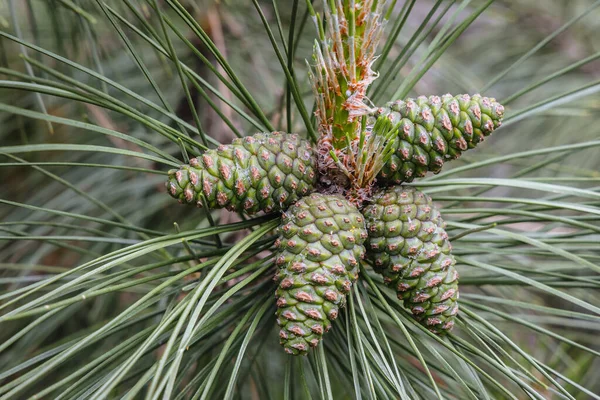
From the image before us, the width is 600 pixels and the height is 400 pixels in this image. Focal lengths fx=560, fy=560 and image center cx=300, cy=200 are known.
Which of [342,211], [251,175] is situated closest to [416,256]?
[342,211]

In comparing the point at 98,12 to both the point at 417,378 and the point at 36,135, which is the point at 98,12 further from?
the point at 417,378

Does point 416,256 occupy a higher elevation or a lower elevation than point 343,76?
lower

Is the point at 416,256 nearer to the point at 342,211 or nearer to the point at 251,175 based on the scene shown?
the point at 342,211

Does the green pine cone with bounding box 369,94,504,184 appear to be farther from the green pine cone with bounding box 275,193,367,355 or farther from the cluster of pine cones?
the green pine cone with bounding box 275,193,367,355

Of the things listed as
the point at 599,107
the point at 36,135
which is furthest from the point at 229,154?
the point at 599,107

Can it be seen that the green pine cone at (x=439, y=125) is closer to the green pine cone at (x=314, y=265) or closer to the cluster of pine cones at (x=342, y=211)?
the cluster of pine cones at (x=342, y=211)

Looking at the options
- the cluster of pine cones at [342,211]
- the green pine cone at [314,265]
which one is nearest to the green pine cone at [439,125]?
the cluster of pine cones at [342,211]
